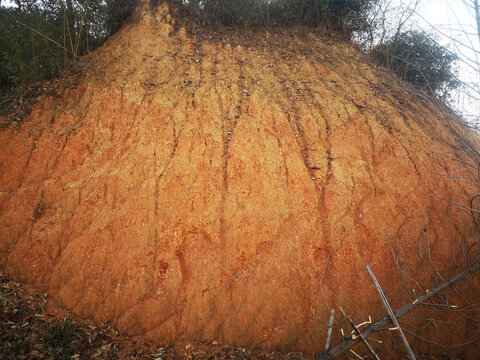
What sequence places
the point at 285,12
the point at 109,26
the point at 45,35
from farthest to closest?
the point at 285,12
the point at 109,26
the point at 45,35

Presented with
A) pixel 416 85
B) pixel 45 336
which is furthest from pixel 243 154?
pixel 416 85

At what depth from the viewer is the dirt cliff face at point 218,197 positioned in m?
4.34

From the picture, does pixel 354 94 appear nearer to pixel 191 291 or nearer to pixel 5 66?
pixel 191 291

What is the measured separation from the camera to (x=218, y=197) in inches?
201

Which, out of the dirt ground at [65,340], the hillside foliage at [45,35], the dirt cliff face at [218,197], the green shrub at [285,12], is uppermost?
the green shrub at [285,12]

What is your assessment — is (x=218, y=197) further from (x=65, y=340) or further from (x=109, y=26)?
(x=109, y=26)

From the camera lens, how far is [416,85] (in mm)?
8664

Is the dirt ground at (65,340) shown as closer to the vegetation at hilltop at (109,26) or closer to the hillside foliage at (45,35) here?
the vegetation at hilltop at (109,26)

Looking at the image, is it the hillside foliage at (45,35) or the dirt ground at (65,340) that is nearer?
the dirt ground at (65,340)

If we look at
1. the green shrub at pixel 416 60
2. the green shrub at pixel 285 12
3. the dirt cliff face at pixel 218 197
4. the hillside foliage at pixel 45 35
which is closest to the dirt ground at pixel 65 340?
the dirt cliff face at pixel 218 197

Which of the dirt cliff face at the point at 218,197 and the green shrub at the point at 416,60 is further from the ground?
the green shrub at the point at 416,60

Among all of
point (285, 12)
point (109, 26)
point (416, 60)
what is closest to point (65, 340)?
point (109, 26)

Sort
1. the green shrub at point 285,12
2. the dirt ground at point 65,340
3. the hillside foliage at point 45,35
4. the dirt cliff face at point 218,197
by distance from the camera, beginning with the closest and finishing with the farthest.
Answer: the dirt ground at point 65,340 < the dirt cliff face at point 218,197 < the hillside foliage at point 45,35 < the green shrub at point 285,12

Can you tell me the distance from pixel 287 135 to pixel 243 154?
3.97 ft
